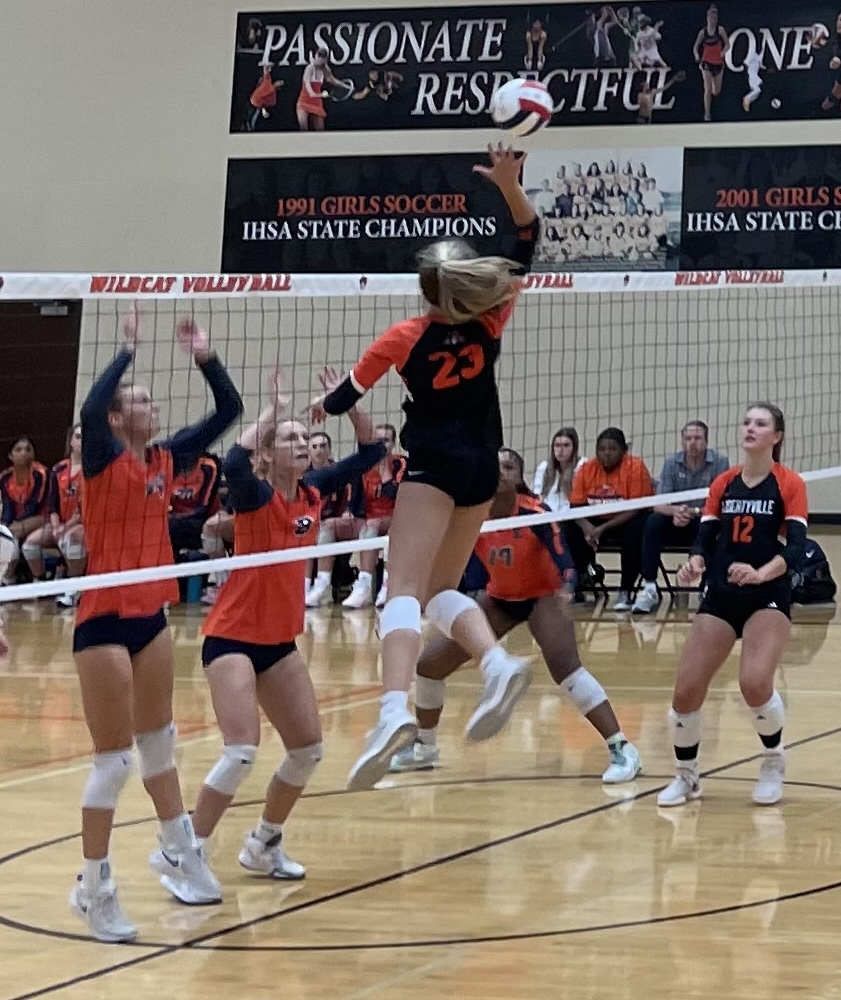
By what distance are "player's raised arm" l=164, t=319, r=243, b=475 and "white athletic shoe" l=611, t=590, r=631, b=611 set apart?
28.6ft

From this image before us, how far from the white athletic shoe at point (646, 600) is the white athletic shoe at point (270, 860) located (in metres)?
8.01

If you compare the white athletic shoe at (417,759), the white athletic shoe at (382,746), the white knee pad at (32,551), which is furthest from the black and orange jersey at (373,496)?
the white athletic shoe at (382,746)

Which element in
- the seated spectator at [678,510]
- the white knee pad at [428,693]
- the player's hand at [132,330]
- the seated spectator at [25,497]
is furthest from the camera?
the seated spectator at [25,497]

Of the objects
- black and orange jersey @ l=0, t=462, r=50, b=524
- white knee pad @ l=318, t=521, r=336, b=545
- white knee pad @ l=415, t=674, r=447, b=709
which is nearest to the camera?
white knee pad @ l=415, t=674, r=447, b=709

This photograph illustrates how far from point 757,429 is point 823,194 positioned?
34.9 ft

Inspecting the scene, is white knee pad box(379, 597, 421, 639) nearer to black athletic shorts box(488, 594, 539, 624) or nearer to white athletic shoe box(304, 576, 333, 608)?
black athletic shorts box(488, 594, 539, 624)

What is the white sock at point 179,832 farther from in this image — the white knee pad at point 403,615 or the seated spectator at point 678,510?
the seated spectator at point 678,510

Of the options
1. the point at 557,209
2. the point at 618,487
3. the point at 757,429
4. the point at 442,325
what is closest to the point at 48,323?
the point at 557,209

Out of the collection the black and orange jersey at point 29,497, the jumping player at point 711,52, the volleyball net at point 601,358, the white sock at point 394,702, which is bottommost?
the white sock at point 394,702

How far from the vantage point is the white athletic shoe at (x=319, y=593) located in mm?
14617

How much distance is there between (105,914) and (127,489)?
129 cm

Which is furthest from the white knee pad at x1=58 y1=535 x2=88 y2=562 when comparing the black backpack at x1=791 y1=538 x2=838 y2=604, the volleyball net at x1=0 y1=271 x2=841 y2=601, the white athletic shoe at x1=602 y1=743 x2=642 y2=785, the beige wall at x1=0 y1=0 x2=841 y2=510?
the white athletic shoe at x1=602 y1=743 x2=642 y2=785

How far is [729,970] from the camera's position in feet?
16.2

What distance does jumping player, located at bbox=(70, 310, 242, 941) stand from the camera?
5289 millimetres
